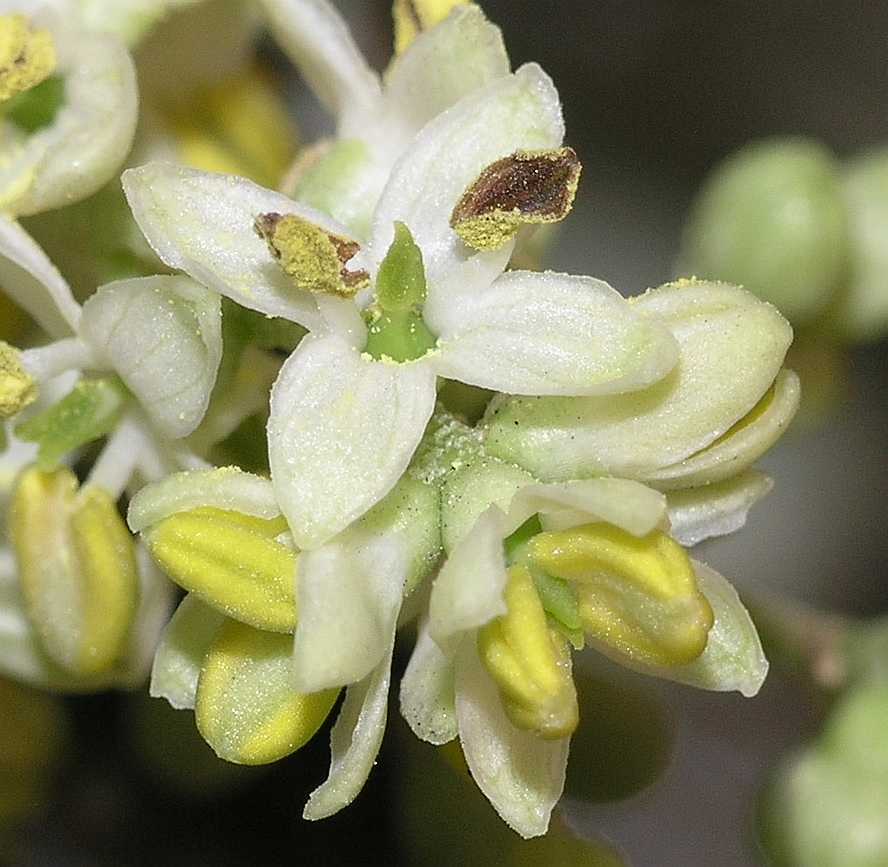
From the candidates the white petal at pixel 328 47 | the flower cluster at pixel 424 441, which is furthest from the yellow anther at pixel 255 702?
the white petal at pixel 328 47

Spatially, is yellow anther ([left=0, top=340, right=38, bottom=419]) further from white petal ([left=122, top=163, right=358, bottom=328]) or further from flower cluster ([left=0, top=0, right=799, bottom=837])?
white petal ([left=122, top=163, right=358, bottom=328])

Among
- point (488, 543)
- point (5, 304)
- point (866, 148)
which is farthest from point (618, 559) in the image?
point (866, 148)

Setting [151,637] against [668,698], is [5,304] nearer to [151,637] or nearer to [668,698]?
[151,637]

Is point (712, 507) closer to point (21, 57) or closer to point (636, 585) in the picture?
point (636, 585)

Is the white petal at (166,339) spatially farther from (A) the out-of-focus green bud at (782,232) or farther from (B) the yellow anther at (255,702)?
(A) the out-of-focus green bud at (782,232)

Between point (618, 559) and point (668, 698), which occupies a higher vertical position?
point (618, 559)

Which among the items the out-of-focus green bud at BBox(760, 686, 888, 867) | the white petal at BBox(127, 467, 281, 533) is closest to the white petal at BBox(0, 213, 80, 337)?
the white petal at BBox(127, 467, 281, 533)

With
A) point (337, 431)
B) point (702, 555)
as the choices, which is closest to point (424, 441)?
point (337, 431)
